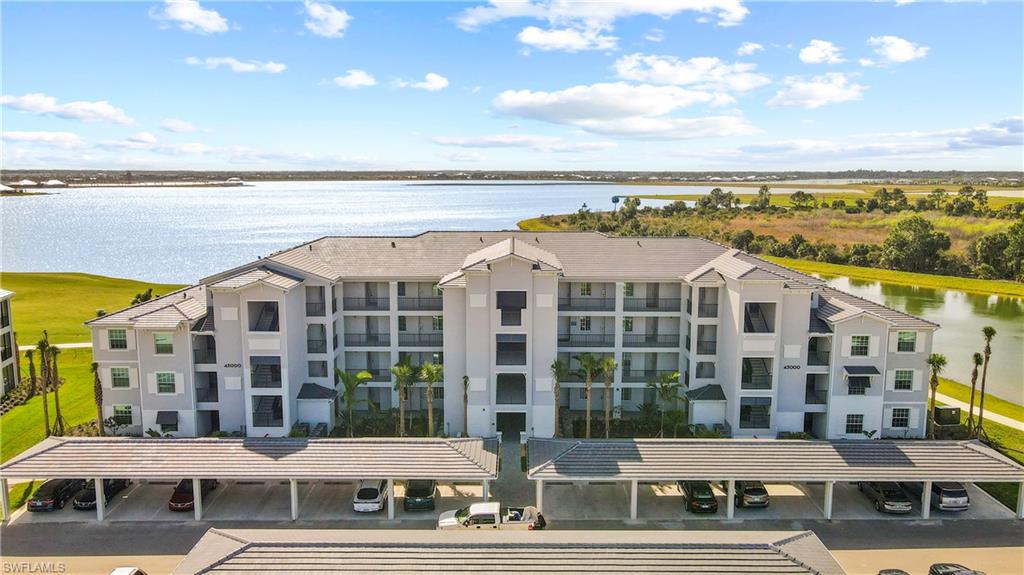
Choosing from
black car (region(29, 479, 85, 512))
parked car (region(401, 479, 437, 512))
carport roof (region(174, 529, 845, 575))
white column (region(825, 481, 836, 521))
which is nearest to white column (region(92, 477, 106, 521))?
black car (region(29, 479, 85, 512))

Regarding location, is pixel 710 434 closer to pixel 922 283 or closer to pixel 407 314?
pixel 407 314

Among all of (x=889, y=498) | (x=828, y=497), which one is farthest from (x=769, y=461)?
(x=889, y=498)

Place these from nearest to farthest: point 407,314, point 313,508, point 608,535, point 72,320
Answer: point 608,535
point 313,508
point 407,314
point 72,320

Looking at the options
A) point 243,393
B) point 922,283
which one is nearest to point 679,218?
point 922,283

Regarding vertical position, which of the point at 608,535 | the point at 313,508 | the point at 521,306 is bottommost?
the point at 313,508

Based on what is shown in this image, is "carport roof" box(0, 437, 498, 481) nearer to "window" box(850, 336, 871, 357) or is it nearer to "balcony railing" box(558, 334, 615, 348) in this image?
"balcony railing" box(558, 334, 615, 348)

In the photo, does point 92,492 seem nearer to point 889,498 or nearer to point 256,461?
point 256,461

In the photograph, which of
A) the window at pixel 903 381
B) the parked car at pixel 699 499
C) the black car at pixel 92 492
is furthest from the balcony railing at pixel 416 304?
the window at pixel 903 381
